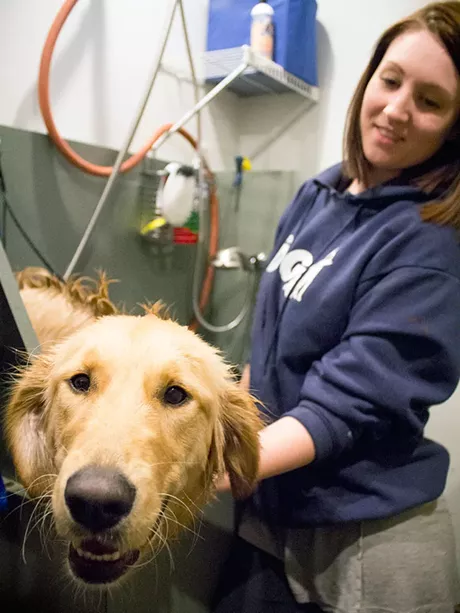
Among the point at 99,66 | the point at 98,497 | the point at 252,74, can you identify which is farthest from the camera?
the point at 252,74

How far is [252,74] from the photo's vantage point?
1904mm

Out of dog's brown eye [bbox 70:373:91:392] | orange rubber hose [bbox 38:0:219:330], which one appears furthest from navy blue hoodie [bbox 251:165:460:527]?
orange rubber hose [bbox 38:0:219:330]

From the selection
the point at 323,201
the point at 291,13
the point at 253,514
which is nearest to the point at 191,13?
the point at 291,13

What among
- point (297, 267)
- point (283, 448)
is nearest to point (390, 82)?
point (297, 267)

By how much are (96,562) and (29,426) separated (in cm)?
23

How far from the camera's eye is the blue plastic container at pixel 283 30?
1811mm

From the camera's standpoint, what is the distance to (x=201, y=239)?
2.05 meters

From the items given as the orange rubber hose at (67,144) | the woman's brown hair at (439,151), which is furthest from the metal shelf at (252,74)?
the woman's brown hair at (439,151)

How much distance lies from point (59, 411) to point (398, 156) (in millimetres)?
708

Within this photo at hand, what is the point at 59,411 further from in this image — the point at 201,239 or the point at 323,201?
the point at 201,239

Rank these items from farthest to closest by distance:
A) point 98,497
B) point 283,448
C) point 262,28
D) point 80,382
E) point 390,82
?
point 262,28
point 390,82
point 283,448
point 80,382
point 98,497

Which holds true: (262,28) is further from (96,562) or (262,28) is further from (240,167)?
(96,562)

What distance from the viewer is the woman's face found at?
83cm

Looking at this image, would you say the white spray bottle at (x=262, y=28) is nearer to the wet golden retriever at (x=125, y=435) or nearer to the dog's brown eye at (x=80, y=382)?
the wet golden retriever at (x=125, y=435)
